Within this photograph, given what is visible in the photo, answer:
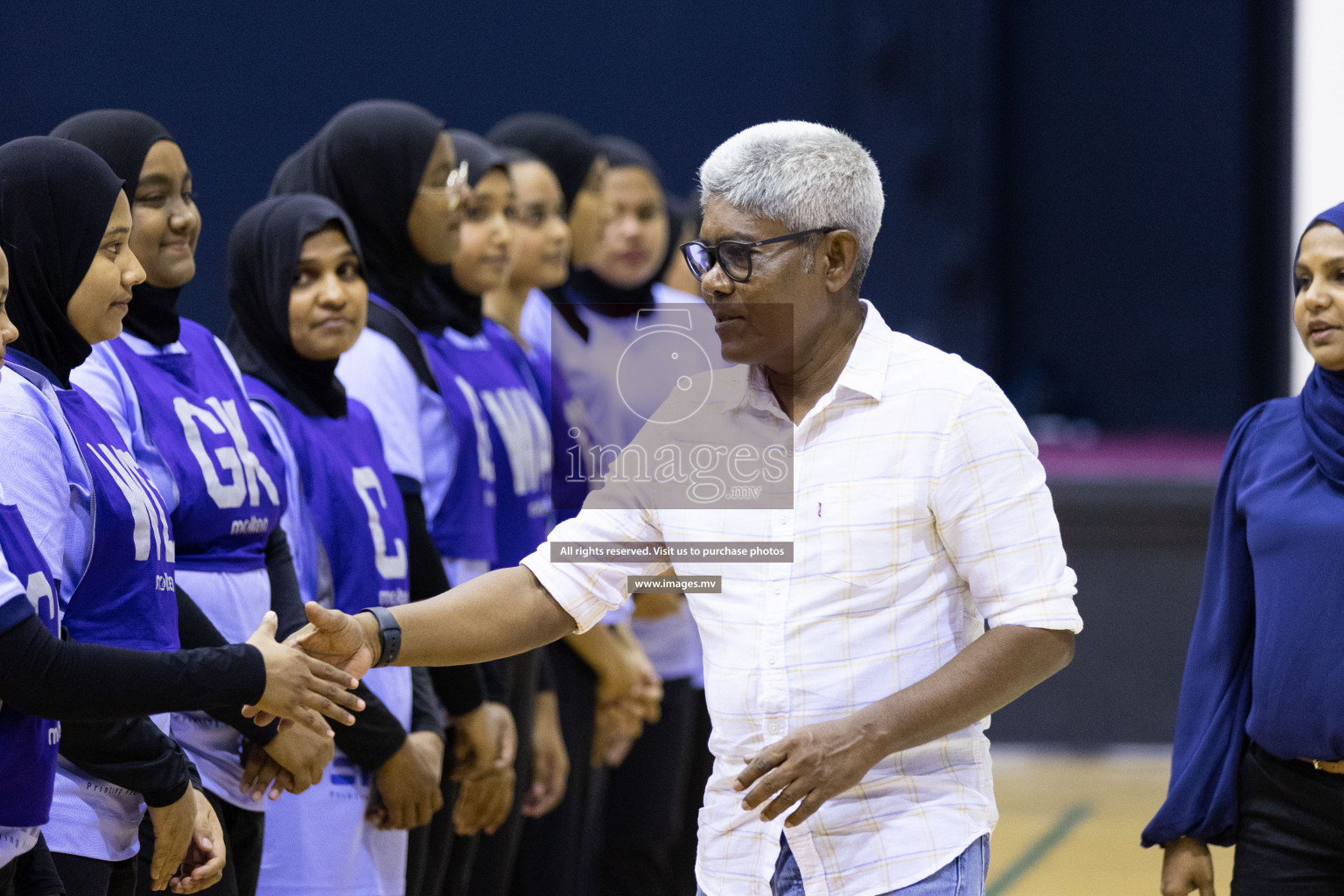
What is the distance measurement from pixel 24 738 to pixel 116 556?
0.26m

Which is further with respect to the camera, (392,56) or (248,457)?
(392,56)

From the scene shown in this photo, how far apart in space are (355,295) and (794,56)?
5.75 m

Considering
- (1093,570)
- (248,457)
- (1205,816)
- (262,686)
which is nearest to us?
(262,686)

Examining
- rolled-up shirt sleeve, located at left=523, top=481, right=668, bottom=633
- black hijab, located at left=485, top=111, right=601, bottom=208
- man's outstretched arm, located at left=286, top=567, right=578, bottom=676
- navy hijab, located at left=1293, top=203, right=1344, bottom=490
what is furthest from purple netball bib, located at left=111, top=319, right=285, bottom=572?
black hijab, located at left=485, top=111, right=601, bottom=208

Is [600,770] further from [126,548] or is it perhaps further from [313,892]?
[126,548]

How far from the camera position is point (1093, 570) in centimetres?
573

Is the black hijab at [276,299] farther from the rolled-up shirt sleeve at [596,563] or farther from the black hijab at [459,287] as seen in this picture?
the rolled-up shirt sleeve at [596,563]

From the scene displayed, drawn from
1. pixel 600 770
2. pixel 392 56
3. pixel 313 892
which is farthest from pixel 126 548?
pixel 392 56

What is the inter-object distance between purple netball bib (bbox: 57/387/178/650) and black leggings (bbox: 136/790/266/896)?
15.2 inches

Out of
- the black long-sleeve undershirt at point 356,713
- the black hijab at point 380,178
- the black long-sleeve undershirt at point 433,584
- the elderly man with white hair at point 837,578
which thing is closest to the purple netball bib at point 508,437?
the black hijab at point 380,178

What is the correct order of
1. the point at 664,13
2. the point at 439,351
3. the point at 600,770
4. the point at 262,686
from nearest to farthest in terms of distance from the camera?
1. the point at 262,686
2. the point at 439,351
3. the point at 600,770
4. the point at 664,13

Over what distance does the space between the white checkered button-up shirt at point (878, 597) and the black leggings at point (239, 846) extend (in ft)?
2.41

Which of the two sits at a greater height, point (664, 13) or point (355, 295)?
point (664, 13)

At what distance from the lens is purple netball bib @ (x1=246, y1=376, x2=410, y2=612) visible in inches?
95.2
